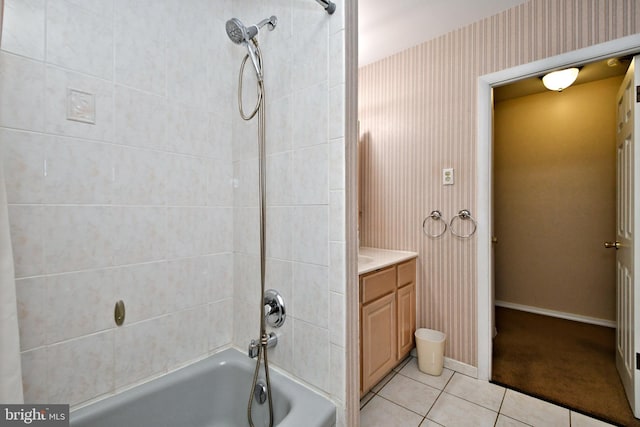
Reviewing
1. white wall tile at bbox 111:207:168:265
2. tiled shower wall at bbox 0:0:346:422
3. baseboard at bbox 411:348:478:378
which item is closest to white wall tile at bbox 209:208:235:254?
tiled shower wall at bbox 0:0:346:422

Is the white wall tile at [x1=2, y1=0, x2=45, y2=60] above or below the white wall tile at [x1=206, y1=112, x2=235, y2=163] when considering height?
above

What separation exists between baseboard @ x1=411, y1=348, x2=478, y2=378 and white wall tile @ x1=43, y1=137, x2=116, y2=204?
2382 millimetres

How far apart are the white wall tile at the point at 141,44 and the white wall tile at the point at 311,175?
71cm

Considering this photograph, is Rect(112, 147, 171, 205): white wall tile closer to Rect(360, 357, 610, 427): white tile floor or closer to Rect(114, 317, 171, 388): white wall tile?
Rect(114, 317, 171, 388): white wall tile

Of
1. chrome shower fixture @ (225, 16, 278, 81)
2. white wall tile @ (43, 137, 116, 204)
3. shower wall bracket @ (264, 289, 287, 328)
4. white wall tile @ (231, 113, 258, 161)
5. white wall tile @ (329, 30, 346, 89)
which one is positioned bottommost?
shower wall bracket @ (264, 289, 287, 328)

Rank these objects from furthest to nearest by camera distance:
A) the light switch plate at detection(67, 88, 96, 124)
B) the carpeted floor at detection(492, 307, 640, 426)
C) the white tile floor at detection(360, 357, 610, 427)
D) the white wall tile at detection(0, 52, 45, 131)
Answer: the carpeted floor at detection(492, 307, 640, 426) < the white tile floor at detection(360, 357, 610, 427) < the light switch plate at detection(67, 88, 96, 124) < the white wall tile at detection(0, 52, 45, 131)

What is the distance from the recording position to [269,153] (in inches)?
52.7

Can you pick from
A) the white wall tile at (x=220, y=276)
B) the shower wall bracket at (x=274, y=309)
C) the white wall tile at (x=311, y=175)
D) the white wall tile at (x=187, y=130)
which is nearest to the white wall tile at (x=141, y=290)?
the white wall tile at (x=220, y=276)

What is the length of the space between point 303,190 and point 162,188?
2.12 feet

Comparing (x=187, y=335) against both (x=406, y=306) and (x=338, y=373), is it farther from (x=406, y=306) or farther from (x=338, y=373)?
(x=406, y=306)

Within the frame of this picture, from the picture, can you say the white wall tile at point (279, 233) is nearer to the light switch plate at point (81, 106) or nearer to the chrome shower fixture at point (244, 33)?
the chrome shower fixture at point (244, 33)

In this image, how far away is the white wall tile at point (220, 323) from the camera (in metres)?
1.46

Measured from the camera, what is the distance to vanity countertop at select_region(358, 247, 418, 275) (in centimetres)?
172

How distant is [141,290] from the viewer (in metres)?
1.21
